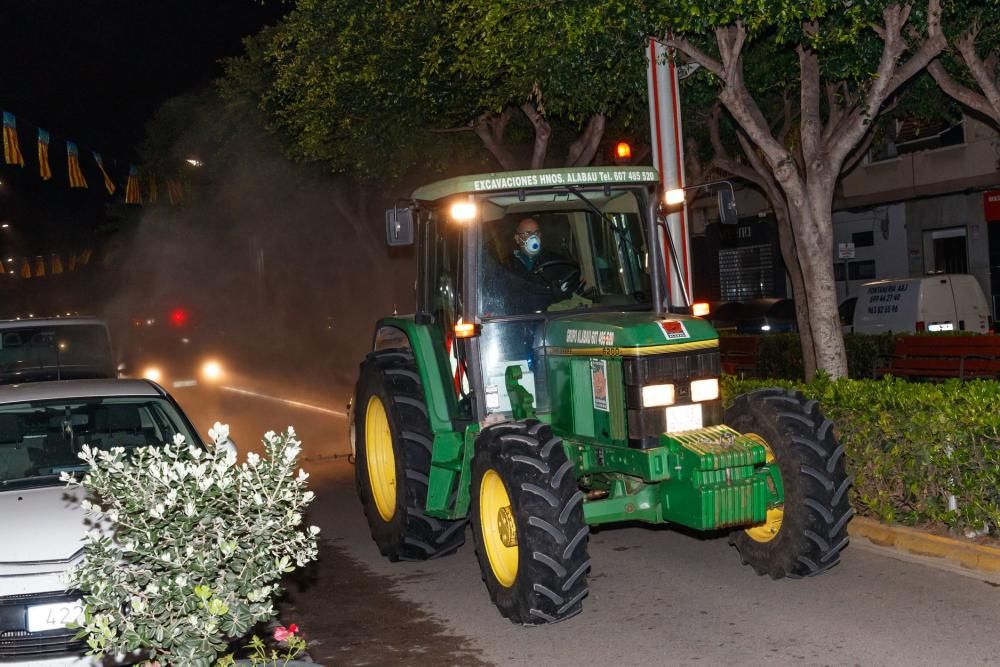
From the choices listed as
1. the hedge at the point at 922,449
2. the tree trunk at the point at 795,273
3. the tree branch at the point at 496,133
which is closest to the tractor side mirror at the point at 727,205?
the hedge at the point at 922,449

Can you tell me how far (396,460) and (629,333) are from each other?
7.92ft

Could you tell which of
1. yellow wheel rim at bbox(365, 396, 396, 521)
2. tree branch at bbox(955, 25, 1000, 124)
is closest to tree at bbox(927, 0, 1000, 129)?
tree branch at bbox(955, 25, 1000, 124)

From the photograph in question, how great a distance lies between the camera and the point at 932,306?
65.3ft

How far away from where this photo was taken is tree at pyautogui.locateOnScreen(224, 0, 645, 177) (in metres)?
13.1

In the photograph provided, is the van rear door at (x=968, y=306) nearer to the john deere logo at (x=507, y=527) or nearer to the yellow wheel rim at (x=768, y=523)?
the yellow wheel rim at (x=768, y=523)

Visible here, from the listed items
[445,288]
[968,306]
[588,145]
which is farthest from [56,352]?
[968,306]

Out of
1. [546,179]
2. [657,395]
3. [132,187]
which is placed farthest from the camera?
[132,187]

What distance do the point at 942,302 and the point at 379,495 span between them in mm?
13892

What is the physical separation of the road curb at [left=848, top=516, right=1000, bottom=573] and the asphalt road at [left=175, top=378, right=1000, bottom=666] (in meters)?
0.15

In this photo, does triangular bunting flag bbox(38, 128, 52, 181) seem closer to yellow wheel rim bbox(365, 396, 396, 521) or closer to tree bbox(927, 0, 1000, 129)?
yellow wheel rim bbox(365, 396, 396, 521)

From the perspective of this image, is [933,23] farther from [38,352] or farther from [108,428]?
[38,352]

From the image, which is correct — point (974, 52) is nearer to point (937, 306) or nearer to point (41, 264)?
point (937, 306)

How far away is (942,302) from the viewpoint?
19953 millimetres

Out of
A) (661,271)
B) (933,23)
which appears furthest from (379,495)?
(933,23)
